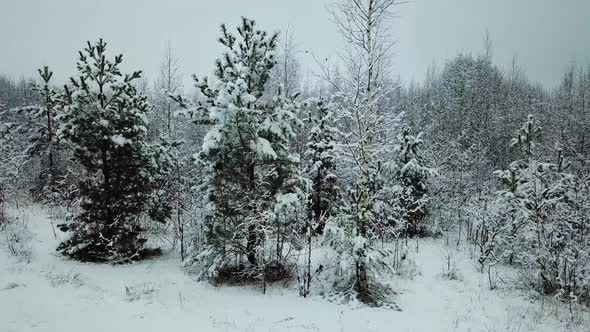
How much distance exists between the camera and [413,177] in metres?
20.8

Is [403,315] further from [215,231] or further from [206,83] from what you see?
[206,83]

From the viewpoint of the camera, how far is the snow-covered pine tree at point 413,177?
66.8 feet

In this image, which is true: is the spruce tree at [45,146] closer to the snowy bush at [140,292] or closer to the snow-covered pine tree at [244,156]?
the snowy bush at [140,292]

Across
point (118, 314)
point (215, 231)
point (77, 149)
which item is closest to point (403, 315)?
point (215, 231)

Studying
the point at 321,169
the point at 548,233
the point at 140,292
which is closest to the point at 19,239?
the point at 140,292

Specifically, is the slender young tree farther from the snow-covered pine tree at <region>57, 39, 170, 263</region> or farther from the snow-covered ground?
the snow-covered pine tree at <region>57, 39, 170, 263</region>

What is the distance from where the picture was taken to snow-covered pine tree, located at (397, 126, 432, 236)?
66.8 ft

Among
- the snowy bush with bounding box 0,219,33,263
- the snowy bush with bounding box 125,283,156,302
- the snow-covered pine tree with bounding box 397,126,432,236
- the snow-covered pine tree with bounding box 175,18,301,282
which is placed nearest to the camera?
the snowy bush with bounding box 125,283,156,302

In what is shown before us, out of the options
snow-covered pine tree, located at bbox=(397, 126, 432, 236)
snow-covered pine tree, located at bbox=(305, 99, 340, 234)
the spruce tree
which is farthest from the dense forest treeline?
the spruce tree

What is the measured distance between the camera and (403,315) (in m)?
10.5

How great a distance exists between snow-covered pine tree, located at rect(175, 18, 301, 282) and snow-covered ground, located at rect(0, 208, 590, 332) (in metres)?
1.44

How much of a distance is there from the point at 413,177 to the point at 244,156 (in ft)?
38.0

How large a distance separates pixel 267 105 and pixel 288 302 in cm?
661

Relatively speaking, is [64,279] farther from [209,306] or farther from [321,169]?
[321,169]
